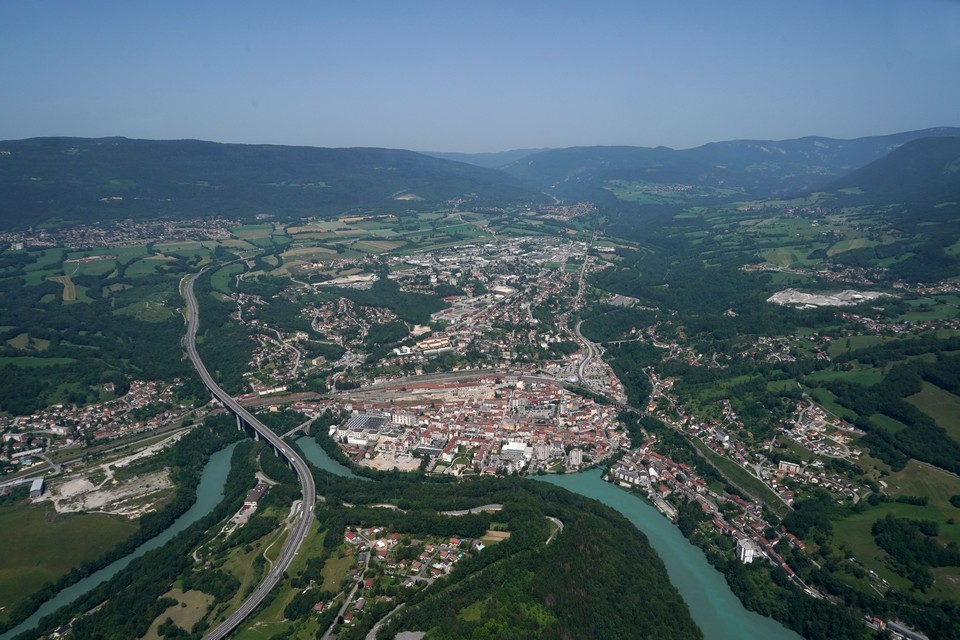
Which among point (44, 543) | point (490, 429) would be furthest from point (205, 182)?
point (44, 543)

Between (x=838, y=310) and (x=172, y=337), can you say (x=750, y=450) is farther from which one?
(x=172, y=337)

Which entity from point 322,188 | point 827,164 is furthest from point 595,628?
point 827,164

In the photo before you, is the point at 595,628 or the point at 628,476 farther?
the point at 628,476

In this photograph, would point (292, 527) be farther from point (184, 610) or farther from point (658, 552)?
point (658, 552)

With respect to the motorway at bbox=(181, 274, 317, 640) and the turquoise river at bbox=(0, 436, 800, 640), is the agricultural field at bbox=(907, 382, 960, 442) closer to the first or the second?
the turquoise river at bbox=(0, 436, 800, 640)

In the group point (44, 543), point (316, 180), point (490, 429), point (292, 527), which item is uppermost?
point (316, 180)

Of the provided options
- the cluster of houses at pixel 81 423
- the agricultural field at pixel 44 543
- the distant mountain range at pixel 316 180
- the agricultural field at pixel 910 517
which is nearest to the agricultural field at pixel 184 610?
the agricultural field at pixel 44 543
